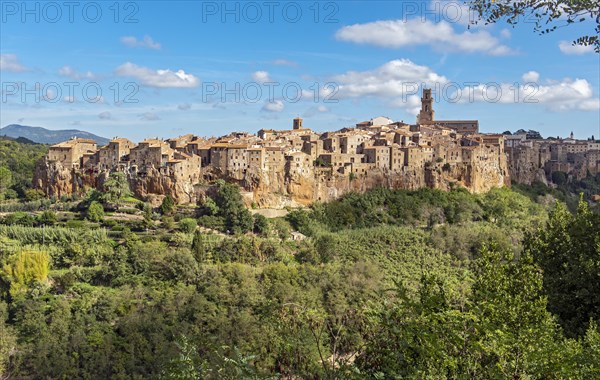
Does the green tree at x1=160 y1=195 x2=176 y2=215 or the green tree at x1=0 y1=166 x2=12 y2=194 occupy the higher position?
→ the green tree at x1=0 y1=166 x2=12 y2=194

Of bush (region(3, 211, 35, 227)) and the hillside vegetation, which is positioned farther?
bush (region(3, 211, 35, 227))

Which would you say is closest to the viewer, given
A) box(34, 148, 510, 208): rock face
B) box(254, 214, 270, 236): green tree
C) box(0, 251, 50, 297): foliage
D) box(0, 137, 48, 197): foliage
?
box(0, 251, 50, 297): foliage

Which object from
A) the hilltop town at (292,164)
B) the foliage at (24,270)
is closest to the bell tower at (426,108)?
the hilltop town at (292,164)

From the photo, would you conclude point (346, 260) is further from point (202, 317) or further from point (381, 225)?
point (202, 317)

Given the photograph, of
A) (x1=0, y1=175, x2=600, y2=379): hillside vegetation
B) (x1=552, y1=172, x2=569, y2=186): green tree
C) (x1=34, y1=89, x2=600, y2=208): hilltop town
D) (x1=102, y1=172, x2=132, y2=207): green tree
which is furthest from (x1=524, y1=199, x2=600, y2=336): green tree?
(x1=552, y1=172, x2=569, y2=186): green tree

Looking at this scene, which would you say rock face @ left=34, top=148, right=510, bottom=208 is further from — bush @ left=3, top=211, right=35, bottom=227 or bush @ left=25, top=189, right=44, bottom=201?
bush @ left=3, top=211, right=35, bottom=227

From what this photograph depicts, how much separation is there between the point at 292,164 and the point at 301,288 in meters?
16.9

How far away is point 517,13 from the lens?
7.15 metres

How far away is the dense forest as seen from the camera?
695 centimetres

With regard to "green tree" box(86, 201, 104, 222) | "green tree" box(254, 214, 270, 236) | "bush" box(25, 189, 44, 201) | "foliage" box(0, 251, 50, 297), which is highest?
"bush" box(25, 189, 44, 201)

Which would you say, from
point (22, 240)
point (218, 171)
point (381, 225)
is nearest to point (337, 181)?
point (381, 225)

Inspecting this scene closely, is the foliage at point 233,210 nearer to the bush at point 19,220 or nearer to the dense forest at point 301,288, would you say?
the dense forest at point 301,288

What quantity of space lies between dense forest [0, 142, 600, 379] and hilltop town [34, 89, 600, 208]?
5.60 ft

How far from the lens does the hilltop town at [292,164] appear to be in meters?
41.2
